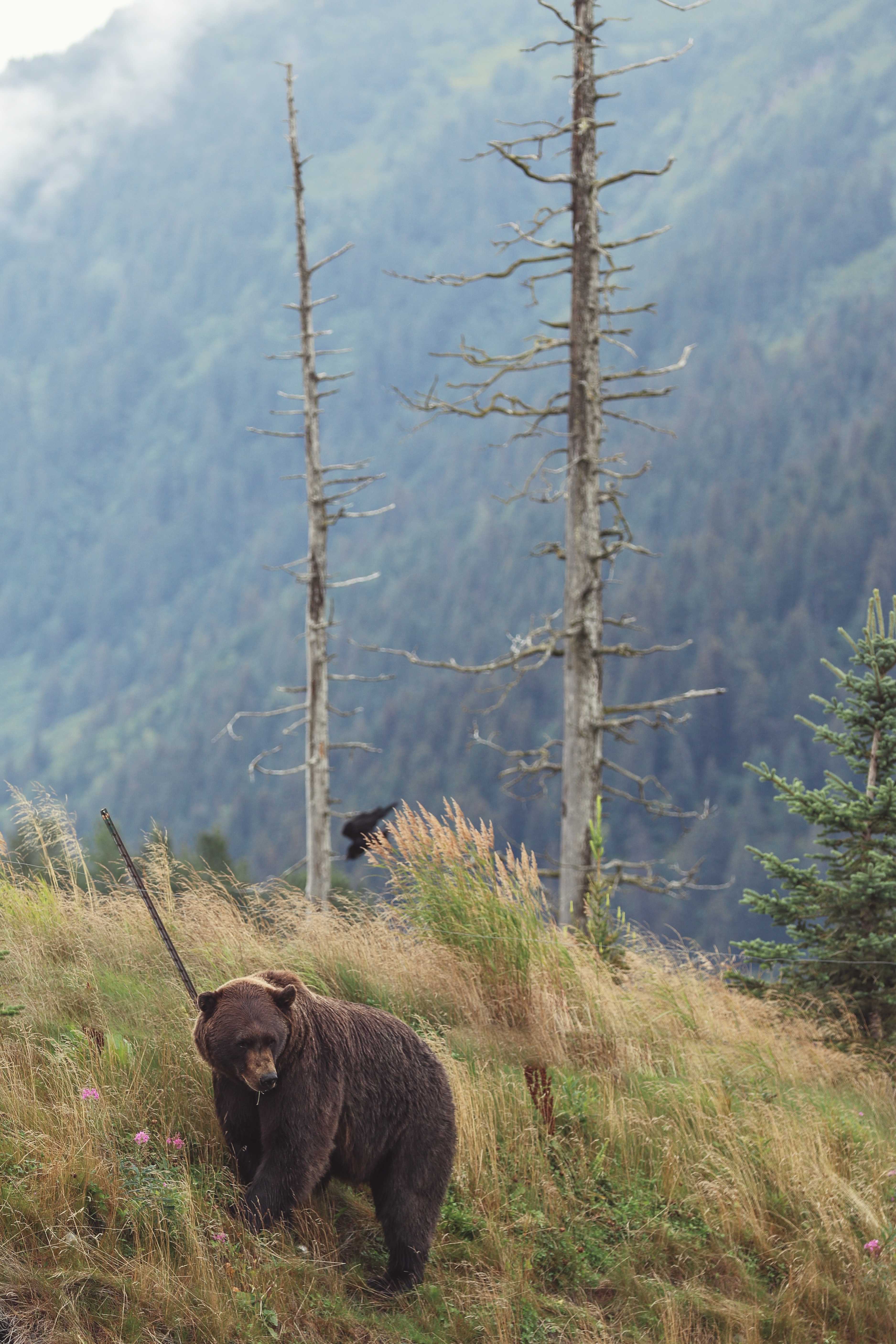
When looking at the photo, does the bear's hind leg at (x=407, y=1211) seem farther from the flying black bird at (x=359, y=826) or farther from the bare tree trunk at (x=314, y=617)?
the bare tree trunk at (x=314, y=617)

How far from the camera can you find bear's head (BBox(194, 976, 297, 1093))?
10.4 feet

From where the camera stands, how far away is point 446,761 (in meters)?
101

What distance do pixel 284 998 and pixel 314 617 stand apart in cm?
1360

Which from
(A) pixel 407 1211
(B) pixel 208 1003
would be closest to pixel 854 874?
(A) pixel 407 1211

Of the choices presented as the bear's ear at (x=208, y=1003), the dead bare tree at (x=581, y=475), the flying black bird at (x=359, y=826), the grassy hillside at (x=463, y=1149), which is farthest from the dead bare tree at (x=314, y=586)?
the bear's ear at (x=208, y=1003)

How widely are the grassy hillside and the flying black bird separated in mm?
3363

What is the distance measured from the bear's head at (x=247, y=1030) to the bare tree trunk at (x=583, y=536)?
8.89m

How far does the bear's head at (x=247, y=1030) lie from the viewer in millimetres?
3170

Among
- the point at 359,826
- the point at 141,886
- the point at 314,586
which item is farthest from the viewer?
the point at 314,586

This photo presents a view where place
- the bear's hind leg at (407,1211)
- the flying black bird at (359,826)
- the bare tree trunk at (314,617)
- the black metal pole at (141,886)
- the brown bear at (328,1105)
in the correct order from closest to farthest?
the brown bear at (328,1105) < the bear's hind leg at (407,1211) < the black metal pole at (141,886) < the flying black bird at (359,826) < the bare tree trunk at (314,617)

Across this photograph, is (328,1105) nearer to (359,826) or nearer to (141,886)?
(141,886)

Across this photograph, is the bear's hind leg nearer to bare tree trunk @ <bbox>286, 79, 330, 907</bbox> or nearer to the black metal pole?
the black metal pole

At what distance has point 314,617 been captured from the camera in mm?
16703

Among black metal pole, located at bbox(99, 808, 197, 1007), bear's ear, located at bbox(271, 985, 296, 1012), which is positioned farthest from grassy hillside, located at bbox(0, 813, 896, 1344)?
bear's ear, located at bbox(271, 985, 296, 1012)
